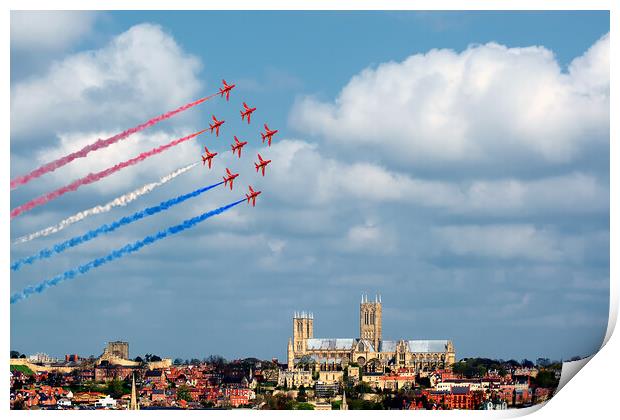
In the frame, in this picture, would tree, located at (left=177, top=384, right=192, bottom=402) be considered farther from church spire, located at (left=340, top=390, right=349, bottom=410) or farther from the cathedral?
the cathedral

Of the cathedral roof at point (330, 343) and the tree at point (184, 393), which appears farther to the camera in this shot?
the cathedral roof at point (330, 343)

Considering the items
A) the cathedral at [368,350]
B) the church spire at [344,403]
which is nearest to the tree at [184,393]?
the church spire at [344,403]

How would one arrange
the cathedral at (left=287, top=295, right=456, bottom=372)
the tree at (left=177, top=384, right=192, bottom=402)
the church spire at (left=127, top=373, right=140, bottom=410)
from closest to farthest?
the church spire at (left=127, top=373, right=140, bottom=410)
the tree at (left=177, top=384, right=192, bottom=402)
the cathedral at (left=287, top=295, right=456, bottom=372)

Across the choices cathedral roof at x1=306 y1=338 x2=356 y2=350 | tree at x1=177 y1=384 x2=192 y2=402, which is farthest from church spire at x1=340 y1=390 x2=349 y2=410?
cathedral roof at x1=306 y1=338 x2=356 y2=350

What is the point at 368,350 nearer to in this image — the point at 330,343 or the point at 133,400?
the point at 330,343

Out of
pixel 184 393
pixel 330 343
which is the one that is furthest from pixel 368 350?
pixel 184 393

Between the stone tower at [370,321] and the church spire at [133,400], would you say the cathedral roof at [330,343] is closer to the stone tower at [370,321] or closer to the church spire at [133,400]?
the stone tower at [370,321]
